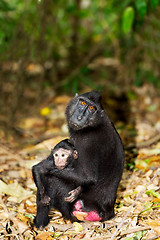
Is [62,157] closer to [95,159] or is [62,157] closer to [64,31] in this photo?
[95,159]

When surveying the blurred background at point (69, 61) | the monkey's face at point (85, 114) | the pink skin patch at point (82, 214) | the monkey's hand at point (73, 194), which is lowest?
the pink skin patch at point (82, 214)

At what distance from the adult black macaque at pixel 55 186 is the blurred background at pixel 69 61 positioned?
2229 mm

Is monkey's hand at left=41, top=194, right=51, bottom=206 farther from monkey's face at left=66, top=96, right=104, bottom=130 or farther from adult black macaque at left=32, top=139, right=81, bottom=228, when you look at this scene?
monkey's face at left=66, top=96, right=104, bottom=130

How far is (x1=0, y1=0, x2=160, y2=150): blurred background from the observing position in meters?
6.94

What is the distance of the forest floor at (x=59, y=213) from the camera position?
3.95m

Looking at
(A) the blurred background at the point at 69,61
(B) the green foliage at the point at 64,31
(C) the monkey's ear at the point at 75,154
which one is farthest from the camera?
(A) the blurred background at the point at 69,61

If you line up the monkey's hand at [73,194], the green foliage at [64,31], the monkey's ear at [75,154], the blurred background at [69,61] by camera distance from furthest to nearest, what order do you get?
the blurred background at [69,61]
the green foliage at [64,31]
the monkey's ear at [75,154]
the monkey's hand at [73,194]

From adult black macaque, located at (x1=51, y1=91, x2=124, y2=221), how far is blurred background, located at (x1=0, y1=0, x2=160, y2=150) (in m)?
1.98

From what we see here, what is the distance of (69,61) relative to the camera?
10930 millimetres

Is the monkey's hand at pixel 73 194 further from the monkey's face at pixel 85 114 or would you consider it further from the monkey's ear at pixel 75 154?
the monkey's face at pixel 85 114

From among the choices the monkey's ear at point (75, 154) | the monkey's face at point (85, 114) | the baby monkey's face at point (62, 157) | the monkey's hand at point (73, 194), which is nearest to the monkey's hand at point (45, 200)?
the monkey's hand at point (73, 194)

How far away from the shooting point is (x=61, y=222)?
4.25 m

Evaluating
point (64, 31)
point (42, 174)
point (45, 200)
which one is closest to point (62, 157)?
point (42, 174)

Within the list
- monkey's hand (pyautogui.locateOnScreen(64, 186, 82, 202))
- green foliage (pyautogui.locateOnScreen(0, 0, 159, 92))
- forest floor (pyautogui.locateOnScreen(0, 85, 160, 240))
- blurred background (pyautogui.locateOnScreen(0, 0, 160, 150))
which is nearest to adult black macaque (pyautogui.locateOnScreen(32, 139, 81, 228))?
monkey's hand (pyautogui.locateOnScreen(64, 186, 82, 202))
